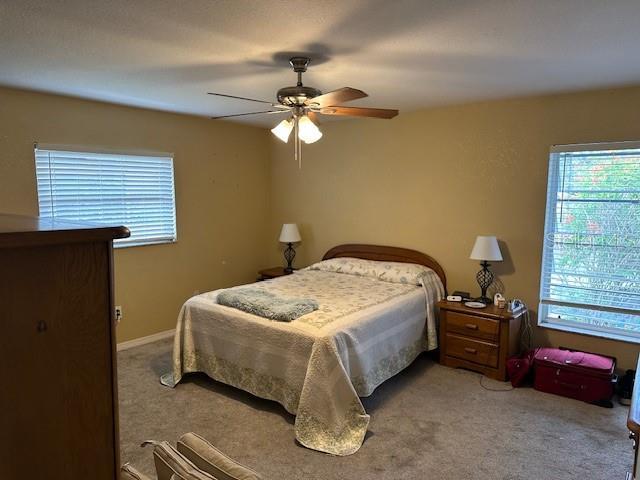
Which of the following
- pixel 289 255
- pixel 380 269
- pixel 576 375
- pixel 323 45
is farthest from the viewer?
pixel 289 255

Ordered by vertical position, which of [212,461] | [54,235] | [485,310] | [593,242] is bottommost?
Answer: [485,310]

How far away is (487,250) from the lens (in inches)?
141

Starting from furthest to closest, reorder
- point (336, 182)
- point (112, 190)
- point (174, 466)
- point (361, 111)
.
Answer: point (336, 182), point (112, 190), point (361, 111), point (174, 466)

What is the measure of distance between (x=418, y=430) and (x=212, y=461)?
6.50 ft

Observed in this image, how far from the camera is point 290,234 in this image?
16.6ft

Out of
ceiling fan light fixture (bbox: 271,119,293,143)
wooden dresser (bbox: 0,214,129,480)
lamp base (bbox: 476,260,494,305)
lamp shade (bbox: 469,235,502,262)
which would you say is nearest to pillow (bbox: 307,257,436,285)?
lamp base (bbox: 476,260,494,305)

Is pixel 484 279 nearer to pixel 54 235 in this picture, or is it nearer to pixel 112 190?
pixel 112 190

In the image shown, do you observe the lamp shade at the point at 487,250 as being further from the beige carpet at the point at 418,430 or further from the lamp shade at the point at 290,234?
the lamp shade at the point at 290,234

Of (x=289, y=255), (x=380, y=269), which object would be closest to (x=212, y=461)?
(x=380, y=269)

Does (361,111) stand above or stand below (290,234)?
above

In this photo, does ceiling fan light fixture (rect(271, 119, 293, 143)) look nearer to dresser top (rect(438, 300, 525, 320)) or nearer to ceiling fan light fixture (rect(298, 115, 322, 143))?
ceiling fan light fixture (rect(298, 115, 322, 143))

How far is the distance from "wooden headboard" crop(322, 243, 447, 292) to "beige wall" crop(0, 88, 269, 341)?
1.20 meters

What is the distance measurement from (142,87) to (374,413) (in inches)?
117

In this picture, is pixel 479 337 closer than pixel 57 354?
No
